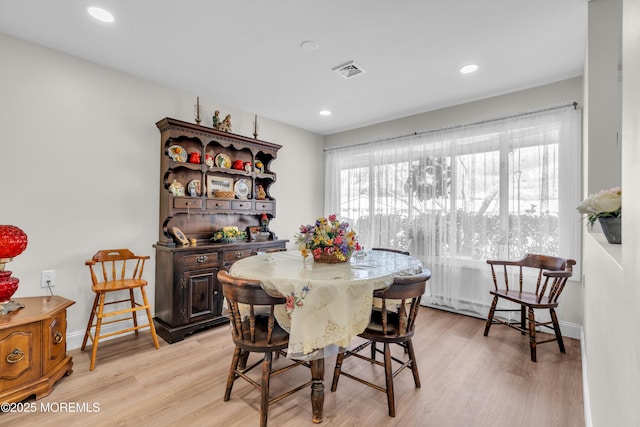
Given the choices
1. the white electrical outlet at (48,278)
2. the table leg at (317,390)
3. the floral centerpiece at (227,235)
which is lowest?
the table leg at (317,390)

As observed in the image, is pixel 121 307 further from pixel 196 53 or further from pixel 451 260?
pixel 451 260

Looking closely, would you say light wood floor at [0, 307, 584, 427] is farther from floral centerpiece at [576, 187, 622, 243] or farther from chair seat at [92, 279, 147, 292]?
floral centerpiece at [576, 187, 622, 243]

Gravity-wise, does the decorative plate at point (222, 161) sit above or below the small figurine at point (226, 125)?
below

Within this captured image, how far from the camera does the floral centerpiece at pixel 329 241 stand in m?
2.30

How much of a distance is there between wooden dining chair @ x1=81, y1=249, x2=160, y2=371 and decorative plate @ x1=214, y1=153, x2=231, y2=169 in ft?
4.45

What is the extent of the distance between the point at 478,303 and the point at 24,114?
479 centimetres

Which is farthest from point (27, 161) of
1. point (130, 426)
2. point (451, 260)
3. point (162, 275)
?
point (451, 260)

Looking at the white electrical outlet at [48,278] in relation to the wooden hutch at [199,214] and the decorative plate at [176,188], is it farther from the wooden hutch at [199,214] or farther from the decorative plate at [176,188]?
the decorative plate at [176,188]

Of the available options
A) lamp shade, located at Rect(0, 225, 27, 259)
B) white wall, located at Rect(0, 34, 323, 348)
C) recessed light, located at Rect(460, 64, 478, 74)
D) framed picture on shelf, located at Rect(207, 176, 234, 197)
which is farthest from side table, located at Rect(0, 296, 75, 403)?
recessed light, located at Rect(460, 64, 478, 74)

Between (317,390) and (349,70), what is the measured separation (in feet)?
8.85

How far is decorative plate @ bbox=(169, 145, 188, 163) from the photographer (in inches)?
127

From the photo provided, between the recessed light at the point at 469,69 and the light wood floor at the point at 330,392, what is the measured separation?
103 inches

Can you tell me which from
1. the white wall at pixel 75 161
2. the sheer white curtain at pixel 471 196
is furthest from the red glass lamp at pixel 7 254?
the sheer white curtain at pixel 471 196

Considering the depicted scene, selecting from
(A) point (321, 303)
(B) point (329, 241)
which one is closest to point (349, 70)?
(B) point (329, 241)
